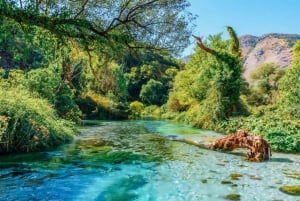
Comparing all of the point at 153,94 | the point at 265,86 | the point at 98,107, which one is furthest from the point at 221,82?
the point at 153,94

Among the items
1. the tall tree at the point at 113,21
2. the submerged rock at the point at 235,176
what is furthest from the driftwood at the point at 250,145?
the tall tree at the point at 113,21

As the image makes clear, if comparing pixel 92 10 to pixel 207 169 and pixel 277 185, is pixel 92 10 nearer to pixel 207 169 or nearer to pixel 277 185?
pixel 207 169

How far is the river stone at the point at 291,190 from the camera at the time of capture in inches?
298

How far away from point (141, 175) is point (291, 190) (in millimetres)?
3996

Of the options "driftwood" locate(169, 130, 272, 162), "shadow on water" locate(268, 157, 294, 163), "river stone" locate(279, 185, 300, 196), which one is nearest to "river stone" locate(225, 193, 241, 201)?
"river stone" locate(279, 185, 300, 196)

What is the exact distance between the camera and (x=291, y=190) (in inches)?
307

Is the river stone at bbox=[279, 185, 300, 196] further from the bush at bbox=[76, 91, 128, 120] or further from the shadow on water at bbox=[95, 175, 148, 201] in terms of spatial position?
the bush at bbox=[76, 91, 128, 120]

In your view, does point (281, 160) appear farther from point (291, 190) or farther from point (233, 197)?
point (233, 197)

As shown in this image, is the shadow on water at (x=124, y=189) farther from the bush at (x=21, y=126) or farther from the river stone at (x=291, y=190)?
the bush at (x=21, y=126)

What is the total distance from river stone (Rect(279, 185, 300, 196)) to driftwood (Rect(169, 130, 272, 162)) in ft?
11.6

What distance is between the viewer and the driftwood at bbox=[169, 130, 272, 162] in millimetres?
11929

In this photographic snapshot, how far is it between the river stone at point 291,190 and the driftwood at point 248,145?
352cm

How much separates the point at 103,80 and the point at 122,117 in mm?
30731

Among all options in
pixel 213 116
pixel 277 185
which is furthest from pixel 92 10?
pixel 213 116
